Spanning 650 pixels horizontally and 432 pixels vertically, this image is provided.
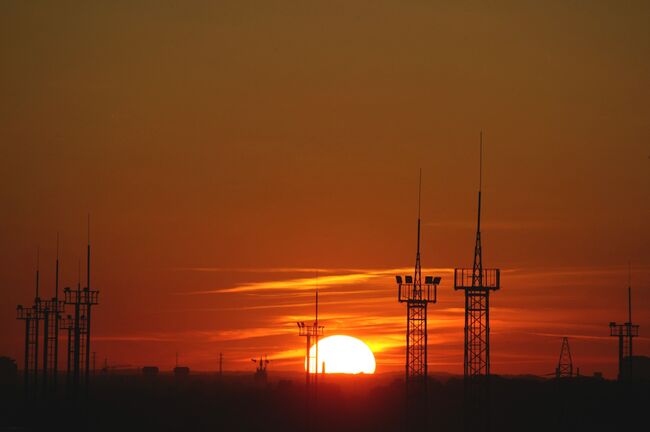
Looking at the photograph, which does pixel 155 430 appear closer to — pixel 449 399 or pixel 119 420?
pixel 119 420

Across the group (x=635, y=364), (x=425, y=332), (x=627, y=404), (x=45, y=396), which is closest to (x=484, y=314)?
(x=425, y=332)

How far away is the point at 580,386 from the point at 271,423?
138 ft

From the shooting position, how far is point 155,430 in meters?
115

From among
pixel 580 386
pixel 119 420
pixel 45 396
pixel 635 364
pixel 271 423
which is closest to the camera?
pixel 45 396

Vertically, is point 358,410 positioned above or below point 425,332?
below

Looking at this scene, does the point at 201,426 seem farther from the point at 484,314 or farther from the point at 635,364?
the point at 635,364

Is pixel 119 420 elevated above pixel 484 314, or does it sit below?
below

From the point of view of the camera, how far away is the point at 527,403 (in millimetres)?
141750

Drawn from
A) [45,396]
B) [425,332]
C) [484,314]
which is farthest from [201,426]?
[484,314]

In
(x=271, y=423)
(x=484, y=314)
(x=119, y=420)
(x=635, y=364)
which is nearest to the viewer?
(x=484, y=314)

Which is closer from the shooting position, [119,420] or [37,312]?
[37,312]

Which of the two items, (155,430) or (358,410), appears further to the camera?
(358,410)

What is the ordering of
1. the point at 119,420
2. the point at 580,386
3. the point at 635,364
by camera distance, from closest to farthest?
the point at 119,420 → the point at 580,386 → the point at 635,364

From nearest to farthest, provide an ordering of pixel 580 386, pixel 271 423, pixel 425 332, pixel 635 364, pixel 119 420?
pixel 425 332
pixel 119 420
pixel 271 423
pixel 580 386
pixel 635 364
